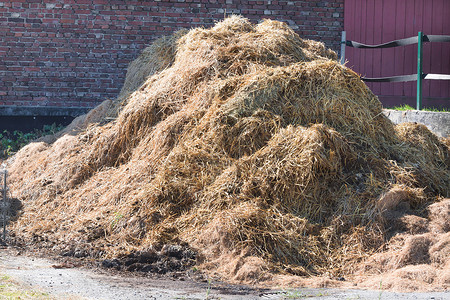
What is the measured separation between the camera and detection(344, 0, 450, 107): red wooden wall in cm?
1000

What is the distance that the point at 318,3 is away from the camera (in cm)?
984

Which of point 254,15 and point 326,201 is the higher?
point 254,15

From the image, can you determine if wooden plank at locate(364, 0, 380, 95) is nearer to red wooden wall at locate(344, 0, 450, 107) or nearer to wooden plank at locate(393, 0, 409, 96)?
red wooden wall at locate(344, 0, 450, 107)

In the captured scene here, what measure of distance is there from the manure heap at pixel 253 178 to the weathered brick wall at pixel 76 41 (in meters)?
2.91

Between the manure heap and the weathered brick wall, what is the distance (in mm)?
2907

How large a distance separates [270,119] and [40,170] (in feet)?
9.74

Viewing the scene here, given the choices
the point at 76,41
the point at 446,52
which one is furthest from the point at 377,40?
the point at 76,41

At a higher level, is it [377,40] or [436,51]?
[377,40]

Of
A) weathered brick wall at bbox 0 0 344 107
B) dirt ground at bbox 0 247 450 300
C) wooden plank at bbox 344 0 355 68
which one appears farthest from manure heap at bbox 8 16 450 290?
wooden plank at bbox 344 0 355 68

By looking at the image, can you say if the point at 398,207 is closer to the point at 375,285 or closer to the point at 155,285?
the point at 375,285

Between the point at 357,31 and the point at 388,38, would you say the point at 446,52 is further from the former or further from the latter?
the point at 357,31

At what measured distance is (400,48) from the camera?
10.1 meters

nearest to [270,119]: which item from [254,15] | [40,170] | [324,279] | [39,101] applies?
[324,279]

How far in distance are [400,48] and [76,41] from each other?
18.7ft
